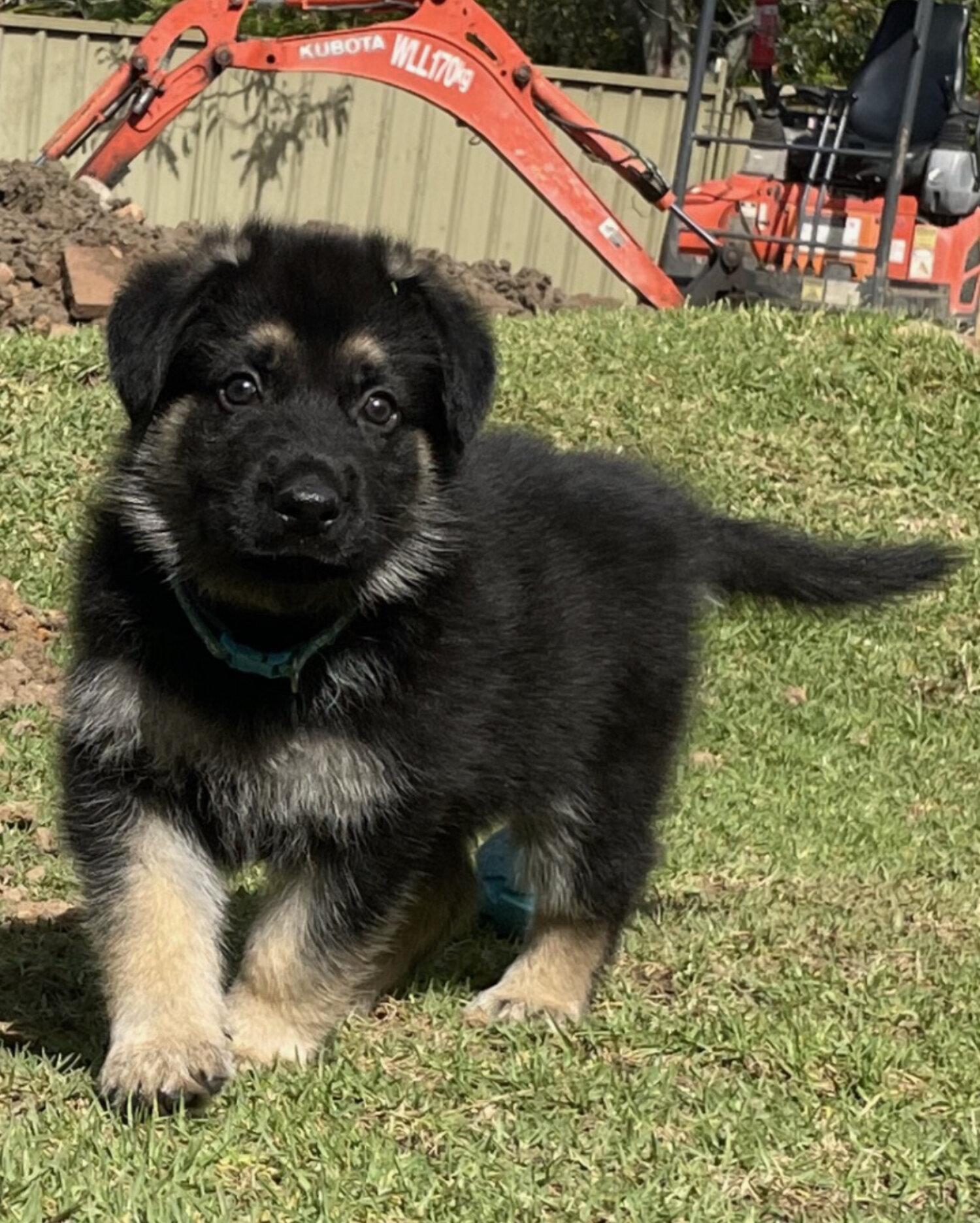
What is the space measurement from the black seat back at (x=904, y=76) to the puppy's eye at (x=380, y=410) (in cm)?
1038

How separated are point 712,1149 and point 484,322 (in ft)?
6.15

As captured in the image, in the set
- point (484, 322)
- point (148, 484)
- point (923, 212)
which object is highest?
point (923, 212)

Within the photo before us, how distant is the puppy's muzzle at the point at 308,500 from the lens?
13.0 ft

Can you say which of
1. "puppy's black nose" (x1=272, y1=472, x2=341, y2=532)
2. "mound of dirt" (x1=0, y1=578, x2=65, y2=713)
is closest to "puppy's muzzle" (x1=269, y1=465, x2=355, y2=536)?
"puppy's black nose" (x1=272, y1=472, x2=341, y2=532)

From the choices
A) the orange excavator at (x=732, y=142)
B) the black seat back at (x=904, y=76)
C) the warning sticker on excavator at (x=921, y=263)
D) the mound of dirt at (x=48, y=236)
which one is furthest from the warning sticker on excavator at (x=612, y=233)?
the mound of dirt at (x=48, y=236)

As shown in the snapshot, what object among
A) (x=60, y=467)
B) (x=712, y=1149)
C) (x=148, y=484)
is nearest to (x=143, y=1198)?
(x=712, y=1149)

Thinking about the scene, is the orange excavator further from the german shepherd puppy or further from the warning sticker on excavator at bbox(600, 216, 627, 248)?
the german shepherd puppy

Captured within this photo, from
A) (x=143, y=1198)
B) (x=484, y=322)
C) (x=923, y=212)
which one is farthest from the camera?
(x=923, y=212)

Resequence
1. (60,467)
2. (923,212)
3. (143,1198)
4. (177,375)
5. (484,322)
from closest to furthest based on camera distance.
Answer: (143,1198), (177,375), (484,322), (60,467), (923,212)

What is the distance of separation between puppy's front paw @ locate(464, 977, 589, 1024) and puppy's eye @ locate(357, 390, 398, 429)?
1466mm

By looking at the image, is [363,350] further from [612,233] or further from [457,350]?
[612,233]

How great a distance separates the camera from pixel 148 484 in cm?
436

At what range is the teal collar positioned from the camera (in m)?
4.20

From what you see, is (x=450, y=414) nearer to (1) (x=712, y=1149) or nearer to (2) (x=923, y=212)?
(1) (x=712, y=1149)
